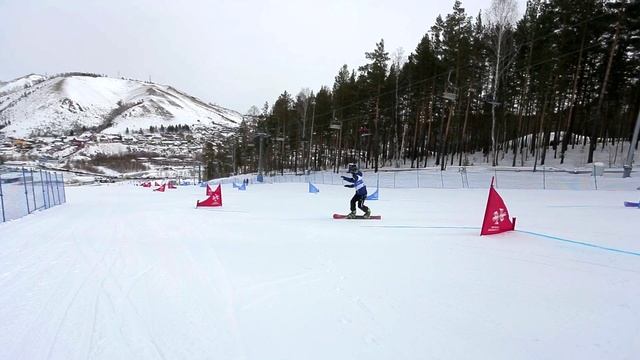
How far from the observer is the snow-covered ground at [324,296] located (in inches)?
135

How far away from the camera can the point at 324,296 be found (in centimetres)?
477

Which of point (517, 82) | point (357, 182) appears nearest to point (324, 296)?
point (357, 182)

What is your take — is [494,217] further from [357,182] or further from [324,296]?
[324,296]

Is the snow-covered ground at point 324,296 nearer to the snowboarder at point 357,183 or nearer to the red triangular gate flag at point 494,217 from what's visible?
the red triangular gate flag at point 494,217

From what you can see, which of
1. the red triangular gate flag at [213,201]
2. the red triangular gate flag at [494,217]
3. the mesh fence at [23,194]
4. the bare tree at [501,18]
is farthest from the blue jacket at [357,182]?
the bare tree at [501,18]

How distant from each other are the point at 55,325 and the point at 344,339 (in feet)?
9.36

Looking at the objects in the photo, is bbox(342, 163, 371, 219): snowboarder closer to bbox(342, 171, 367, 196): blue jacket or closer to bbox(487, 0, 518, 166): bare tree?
bbox(342, 171, 367, 196): blue jacket

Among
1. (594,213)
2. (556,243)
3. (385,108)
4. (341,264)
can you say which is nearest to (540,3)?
(385,108)

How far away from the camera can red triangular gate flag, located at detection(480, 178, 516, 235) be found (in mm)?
8750

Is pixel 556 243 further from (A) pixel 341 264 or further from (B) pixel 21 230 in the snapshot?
(B) pixel 21 230

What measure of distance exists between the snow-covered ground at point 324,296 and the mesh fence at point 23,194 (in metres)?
8.05

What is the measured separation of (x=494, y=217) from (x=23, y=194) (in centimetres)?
2331

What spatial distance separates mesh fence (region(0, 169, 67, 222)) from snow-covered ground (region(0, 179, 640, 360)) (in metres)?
8.05

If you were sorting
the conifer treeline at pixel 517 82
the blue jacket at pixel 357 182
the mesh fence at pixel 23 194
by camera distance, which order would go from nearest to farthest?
1. the blue jacket at pixel 357 182
2. the mesh fence at pixel 23 194
3. the conifer treeline at pixel 517 82
